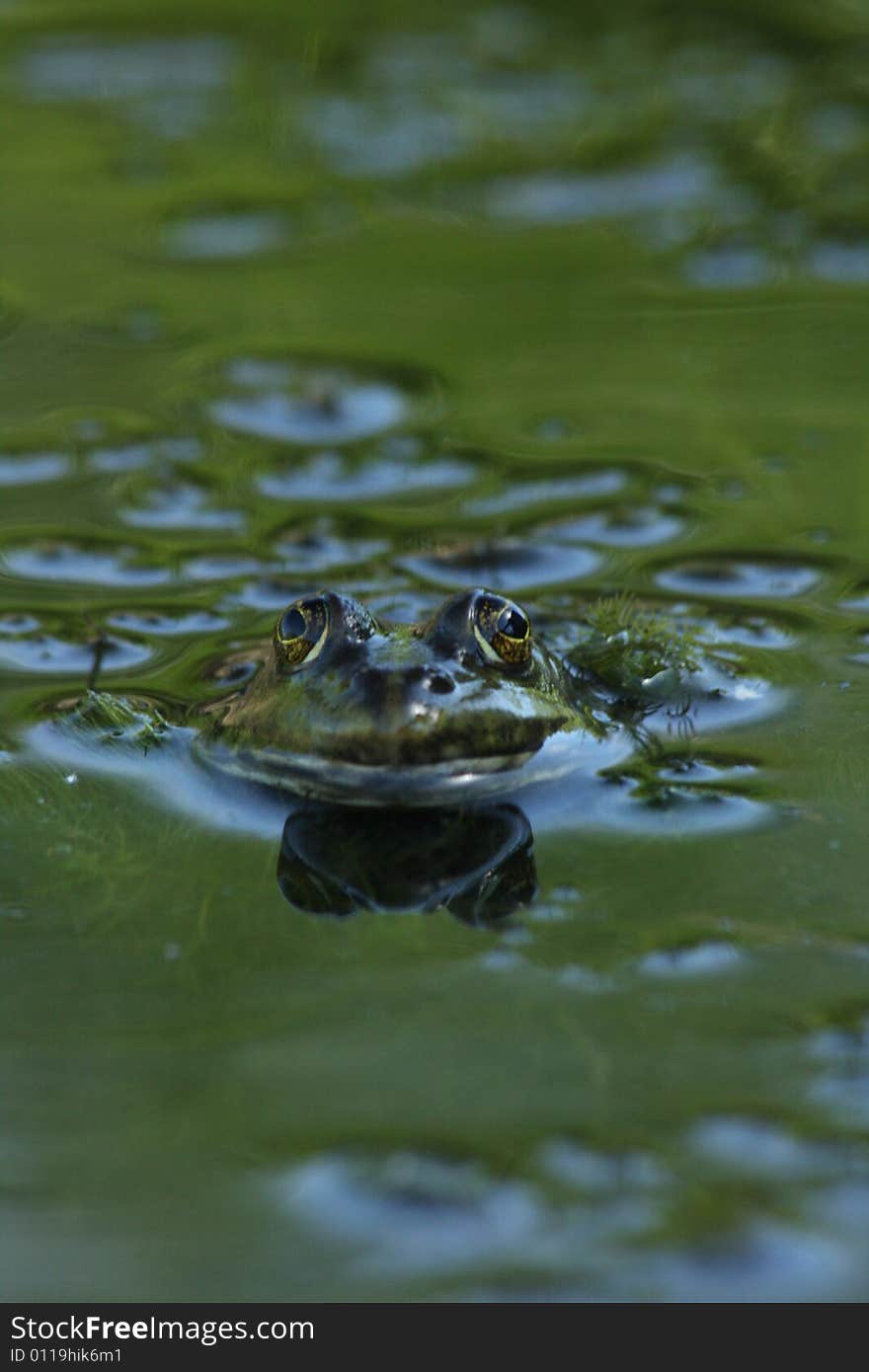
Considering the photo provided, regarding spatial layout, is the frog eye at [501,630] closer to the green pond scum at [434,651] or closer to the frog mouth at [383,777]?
the green pond scum at [434,651]

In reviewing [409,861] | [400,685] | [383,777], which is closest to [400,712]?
[400,685]

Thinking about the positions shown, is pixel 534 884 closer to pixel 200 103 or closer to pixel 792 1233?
pixel 792 1233

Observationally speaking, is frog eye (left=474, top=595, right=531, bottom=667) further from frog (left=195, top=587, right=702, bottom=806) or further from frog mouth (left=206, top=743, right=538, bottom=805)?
frog mouth (left=206, top=743, right=538, bottom=805)

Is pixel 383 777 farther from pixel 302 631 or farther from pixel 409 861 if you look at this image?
pixel 302 631

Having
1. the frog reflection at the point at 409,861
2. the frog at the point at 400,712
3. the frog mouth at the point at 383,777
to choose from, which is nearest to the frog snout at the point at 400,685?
the frog at the point at 400,712

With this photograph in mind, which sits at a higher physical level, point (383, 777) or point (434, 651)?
point (434, 651)

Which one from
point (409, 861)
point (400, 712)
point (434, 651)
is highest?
point (434, 651)
